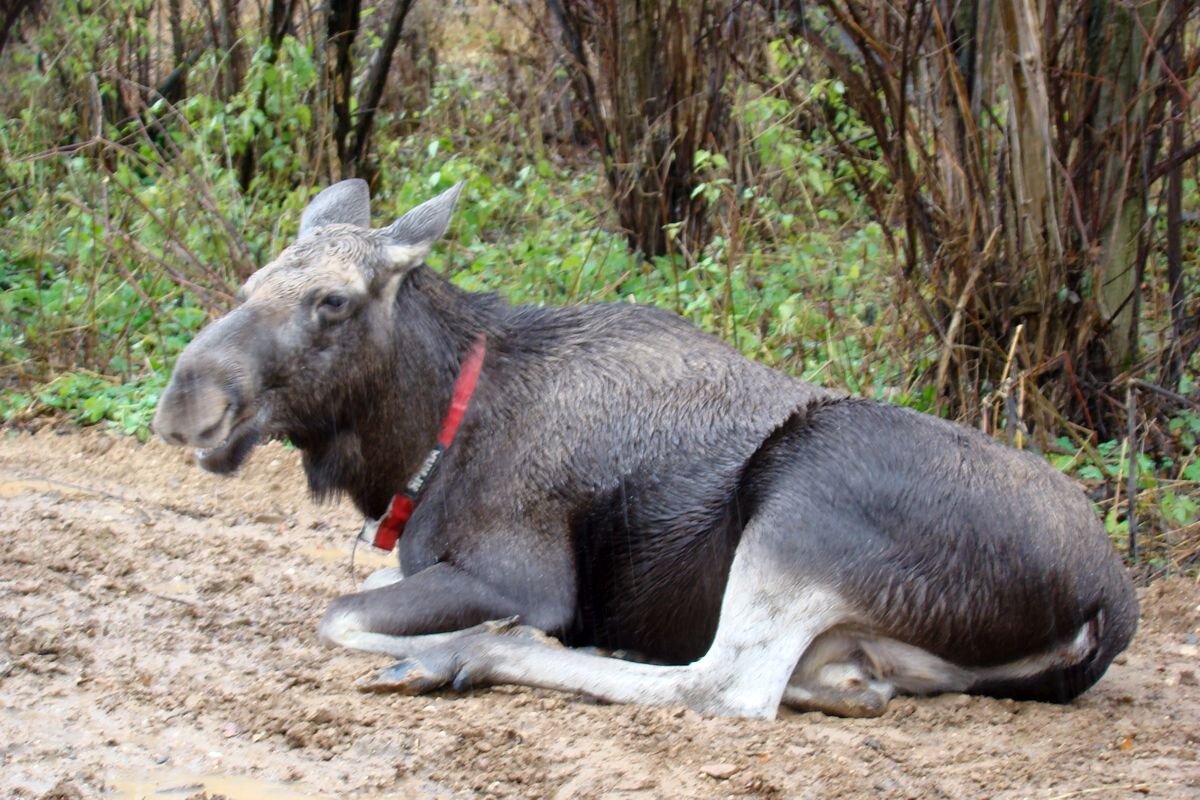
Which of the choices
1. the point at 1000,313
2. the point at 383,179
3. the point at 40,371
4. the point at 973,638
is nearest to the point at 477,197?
the point at 383,179

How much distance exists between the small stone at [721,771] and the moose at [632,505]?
1.89 feet

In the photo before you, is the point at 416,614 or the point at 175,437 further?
the point at 416,614

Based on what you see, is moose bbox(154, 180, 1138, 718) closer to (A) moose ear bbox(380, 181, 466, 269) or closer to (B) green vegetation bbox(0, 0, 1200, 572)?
(A) moose ear bbox(380, 181, 466, 269)

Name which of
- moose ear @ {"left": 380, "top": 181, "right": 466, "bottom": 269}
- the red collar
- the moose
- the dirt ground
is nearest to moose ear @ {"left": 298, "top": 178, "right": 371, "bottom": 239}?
the moose

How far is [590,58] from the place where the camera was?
1070 centimetres

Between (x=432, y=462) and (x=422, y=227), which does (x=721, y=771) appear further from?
(x=422, y=227)

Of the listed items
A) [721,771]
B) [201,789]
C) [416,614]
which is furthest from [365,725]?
[721,771]

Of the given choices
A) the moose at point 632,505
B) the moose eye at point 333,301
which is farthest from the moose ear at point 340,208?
the moose eye at point 333,301

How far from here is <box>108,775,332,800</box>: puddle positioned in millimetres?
3641

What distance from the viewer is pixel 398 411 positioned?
515 centimetres

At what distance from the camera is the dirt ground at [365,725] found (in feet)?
12.6

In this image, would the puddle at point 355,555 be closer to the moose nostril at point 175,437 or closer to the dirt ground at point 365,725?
the dirt ground at point 365,725

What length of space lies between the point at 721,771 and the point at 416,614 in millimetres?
1344

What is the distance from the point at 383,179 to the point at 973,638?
7219 millimetres
